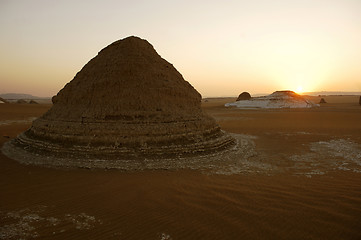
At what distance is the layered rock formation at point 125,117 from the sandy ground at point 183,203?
1.14 metres

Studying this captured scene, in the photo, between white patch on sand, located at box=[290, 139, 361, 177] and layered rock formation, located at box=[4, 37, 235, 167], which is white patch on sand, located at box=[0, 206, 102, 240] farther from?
white patch on sand, located at box=[290, 139, 361, 177]

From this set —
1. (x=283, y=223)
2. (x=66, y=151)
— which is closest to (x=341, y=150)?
(x=283, y=223)

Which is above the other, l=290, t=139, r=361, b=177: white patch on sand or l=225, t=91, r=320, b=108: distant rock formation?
l=225, t=91, r=320, b=108: distant rock formation

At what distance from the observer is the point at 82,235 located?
3281 millimetres

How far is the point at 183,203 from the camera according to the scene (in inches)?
169

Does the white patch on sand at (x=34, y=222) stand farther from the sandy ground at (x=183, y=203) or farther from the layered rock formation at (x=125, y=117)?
the layered rock formation at (x=125, y=117)

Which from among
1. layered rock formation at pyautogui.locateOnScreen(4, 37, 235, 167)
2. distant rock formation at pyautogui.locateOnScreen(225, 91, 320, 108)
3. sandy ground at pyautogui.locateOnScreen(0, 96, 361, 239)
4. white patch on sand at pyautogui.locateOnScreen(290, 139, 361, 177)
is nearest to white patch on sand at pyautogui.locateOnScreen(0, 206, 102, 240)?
sandy ground at pyautogui.locateOnScreen(0, 96, 361, 239)

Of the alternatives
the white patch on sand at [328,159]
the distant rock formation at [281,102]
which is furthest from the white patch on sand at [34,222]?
the distant rock formation at [281,102]

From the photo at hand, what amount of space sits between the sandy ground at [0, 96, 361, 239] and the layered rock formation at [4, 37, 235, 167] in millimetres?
1145

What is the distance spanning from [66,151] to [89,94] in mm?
2301

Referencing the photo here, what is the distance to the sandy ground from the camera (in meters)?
3.42

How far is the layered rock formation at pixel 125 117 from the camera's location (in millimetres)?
7133

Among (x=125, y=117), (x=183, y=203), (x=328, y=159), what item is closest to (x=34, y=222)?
(x=183, y=203)

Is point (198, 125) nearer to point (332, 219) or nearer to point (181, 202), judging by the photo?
point (181, 202)
